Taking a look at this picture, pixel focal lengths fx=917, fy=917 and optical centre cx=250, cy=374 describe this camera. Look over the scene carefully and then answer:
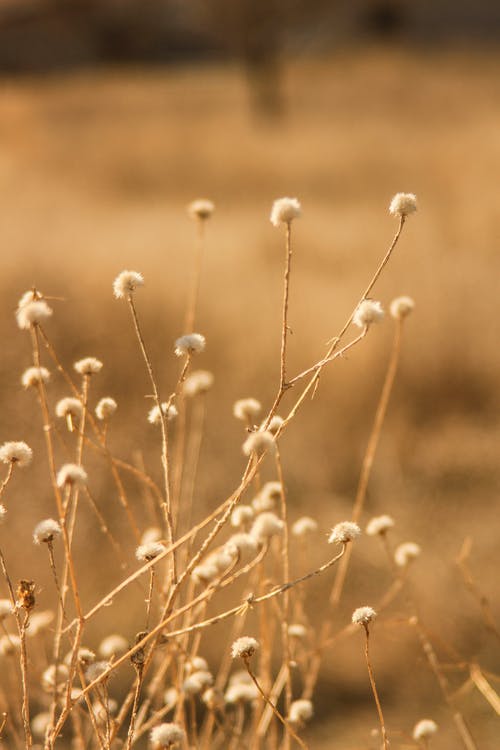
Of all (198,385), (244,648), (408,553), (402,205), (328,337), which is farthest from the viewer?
(328,337)

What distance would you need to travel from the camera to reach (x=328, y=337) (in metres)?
3.89

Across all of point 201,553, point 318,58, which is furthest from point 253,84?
point 201,553

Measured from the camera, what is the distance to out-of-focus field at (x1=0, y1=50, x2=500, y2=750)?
2834 mm

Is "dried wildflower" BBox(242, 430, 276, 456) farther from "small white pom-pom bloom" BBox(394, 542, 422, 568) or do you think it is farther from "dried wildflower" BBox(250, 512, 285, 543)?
"small white pom-pom bloom" BBox(394, 542, 422, 568)

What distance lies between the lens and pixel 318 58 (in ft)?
49.6

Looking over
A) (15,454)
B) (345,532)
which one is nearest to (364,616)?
(345,532)

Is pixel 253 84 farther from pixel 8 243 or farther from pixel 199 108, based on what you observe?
pixel 8 243

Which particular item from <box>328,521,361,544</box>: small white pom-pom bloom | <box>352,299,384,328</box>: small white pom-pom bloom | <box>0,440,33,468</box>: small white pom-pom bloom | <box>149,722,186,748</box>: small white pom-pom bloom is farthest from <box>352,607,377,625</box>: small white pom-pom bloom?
<box>0,440,33,468</box>: small white pom-pom bloom

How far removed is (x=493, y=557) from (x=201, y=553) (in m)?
2.09

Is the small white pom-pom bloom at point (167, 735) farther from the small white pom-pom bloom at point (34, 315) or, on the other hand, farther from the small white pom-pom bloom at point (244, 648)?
the small white pom-pom bloom at point (34, 315)

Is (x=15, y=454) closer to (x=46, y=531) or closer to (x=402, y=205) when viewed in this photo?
(x=46, y=531)

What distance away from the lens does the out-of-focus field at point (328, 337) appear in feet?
9.30

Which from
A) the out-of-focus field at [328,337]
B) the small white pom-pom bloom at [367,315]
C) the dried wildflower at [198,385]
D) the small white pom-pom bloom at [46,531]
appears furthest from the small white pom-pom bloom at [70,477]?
the out-of-focus field at [328,337]

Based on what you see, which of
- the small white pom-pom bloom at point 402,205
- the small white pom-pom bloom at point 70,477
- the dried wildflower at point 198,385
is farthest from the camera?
the dried wildflower at point 198,385
